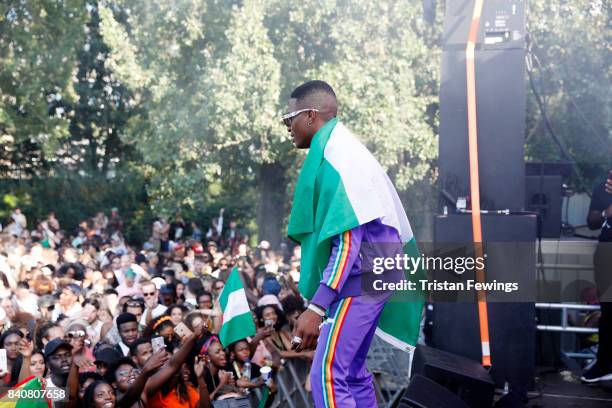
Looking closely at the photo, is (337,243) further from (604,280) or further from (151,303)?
(151,303)

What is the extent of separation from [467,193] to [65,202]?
21.6 meters

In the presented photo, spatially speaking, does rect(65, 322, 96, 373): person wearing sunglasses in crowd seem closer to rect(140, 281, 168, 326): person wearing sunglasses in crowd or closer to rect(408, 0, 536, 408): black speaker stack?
rect(140, 281, 168, 326): person wearing sunglasses in crowd

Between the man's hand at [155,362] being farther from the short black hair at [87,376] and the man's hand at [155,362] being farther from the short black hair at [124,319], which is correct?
the short black hair at [124,319]

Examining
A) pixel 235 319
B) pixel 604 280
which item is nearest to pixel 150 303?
pixel 235 319

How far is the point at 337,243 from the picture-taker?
13.7ft

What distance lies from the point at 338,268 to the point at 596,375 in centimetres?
313

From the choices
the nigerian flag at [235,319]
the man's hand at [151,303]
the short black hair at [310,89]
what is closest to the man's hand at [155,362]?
the nigerian flag at [235,319]

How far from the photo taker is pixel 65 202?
86.5 ft

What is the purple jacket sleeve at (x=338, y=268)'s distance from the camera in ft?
13.4

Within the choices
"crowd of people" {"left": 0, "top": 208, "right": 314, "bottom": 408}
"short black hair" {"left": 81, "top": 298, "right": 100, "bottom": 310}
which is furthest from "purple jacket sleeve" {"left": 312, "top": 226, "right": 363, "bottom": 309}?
"short black hair" {"left": 81, "top": 298, "right": 100, "bottom": 310}

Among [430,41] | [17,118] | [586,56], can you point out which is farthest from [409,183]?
[17,118]

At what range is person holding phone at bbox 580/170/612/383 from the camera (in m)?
6.36

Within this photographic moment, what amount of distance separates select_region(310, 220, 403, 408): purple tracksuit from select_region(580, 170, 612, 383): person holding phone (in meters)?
2.60

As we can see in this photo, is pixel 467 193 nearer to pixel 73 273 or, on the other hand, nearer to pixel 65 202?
pixel 73 273
